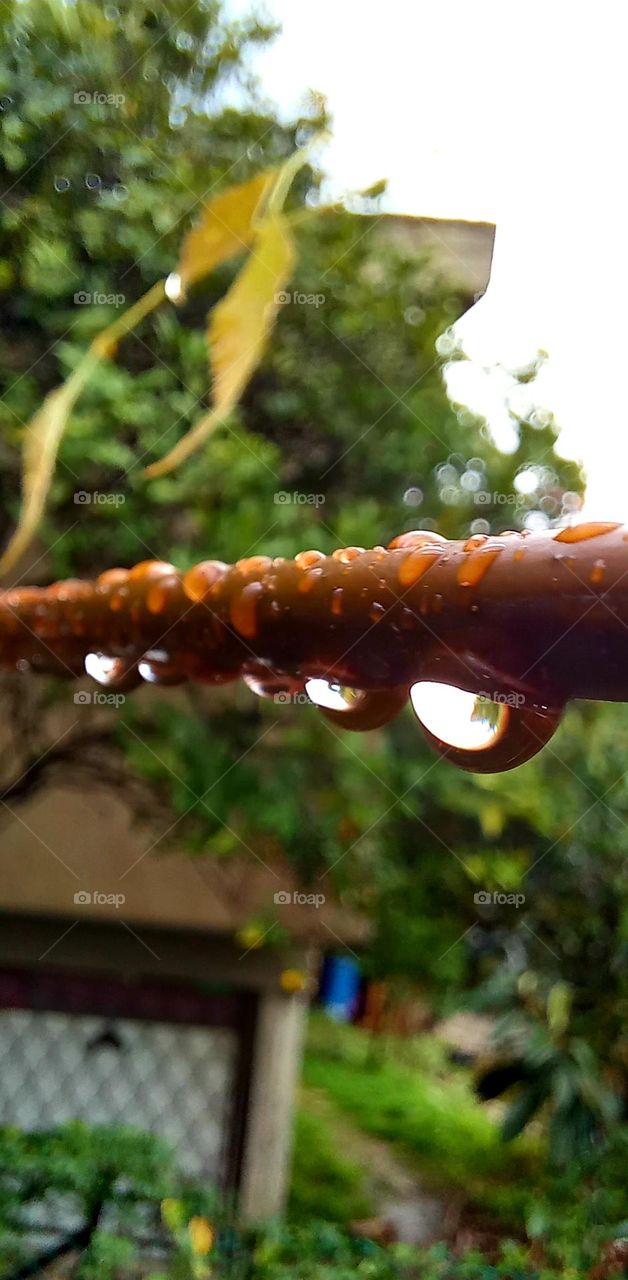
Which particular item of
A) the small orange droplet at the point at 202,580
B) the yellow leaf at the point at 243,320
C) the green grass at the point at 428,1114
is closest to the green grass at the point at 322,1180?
the green grass at the point at 428,1114

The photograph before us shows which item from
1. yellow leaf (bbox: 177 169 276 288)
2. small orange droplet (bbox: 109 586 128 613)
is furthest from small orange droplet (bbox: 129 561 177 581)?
yellow leaf (bbox: 177 169 276 288)

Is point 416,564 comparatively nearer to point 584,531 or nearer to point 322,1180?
point 584,531

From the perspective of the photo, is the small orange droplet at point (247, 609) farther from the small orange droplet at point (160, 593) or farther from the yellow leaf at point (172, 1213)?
the yellow leaf at point (172, 1213)

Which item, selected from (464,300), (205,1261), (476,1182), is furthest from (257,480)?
(476,1182)

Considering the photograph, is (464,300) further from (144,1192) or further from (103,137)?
(144,1192)

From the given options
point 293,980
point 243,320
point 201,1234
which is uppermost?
point 243,320

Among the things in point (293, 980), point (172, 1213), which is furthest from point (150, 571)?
point (293, 980)

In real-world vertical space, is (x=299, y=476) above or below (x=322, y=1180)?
above
